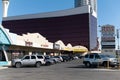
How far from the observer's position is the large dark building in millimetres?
172625

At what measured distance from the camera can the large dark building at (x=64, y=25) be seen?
173 m

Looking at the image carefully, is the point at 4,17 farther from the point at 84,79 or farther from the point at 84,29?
the point at 84,79

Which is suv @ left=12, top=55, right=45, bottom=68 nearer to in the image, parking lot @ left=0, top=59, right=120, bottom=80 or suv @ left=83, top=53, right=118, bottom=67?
suv @ left=83, top=53, right=118, bottom=67

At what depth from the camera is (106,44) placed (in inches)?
1772

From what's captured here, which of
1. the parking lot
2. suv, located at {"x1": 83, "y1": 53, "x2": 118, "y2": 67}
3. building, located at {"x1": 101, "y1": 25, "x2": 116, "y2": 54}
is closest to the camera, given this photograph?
the parking lot

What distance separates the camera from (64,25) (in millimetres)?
181500

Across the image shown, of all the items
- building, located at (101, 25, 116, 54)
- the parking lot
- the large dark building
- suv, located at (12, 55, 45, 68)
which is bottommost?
the parking lot

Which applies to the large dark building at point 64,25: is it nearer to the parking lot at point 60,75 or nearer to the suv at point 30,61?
the suv at point 30,61

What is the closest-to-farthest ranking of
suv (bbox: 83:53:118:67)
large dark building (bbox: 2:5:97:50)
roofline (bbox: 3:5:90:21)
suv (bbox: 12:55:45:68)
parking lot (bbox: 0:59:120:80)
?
parking lot (bbox: 0:59:120:80), suv (bbox: 83:53:118:67), suv (bbox: 12:55:45:68), large dark building (bbox: 2:5:97:50), roofline (bbox: 3:5:90:21)

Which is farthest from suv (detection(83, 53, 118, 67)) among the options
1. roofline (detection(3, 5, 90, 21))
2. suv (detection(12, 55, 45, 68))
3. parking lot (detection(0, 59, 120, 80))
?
roofline (detection(3, 5, 90, 21))

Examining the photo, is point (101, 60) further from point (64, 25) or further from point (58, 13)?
point (58, 13)

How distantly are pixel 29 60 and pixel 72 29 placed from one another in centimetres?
13654

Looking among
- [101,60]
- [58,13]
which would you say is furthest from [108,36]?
[58,13]

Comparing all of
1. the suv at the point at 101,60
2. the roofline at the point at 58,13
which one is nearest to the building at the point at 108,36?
the suv at the point at 101,60
